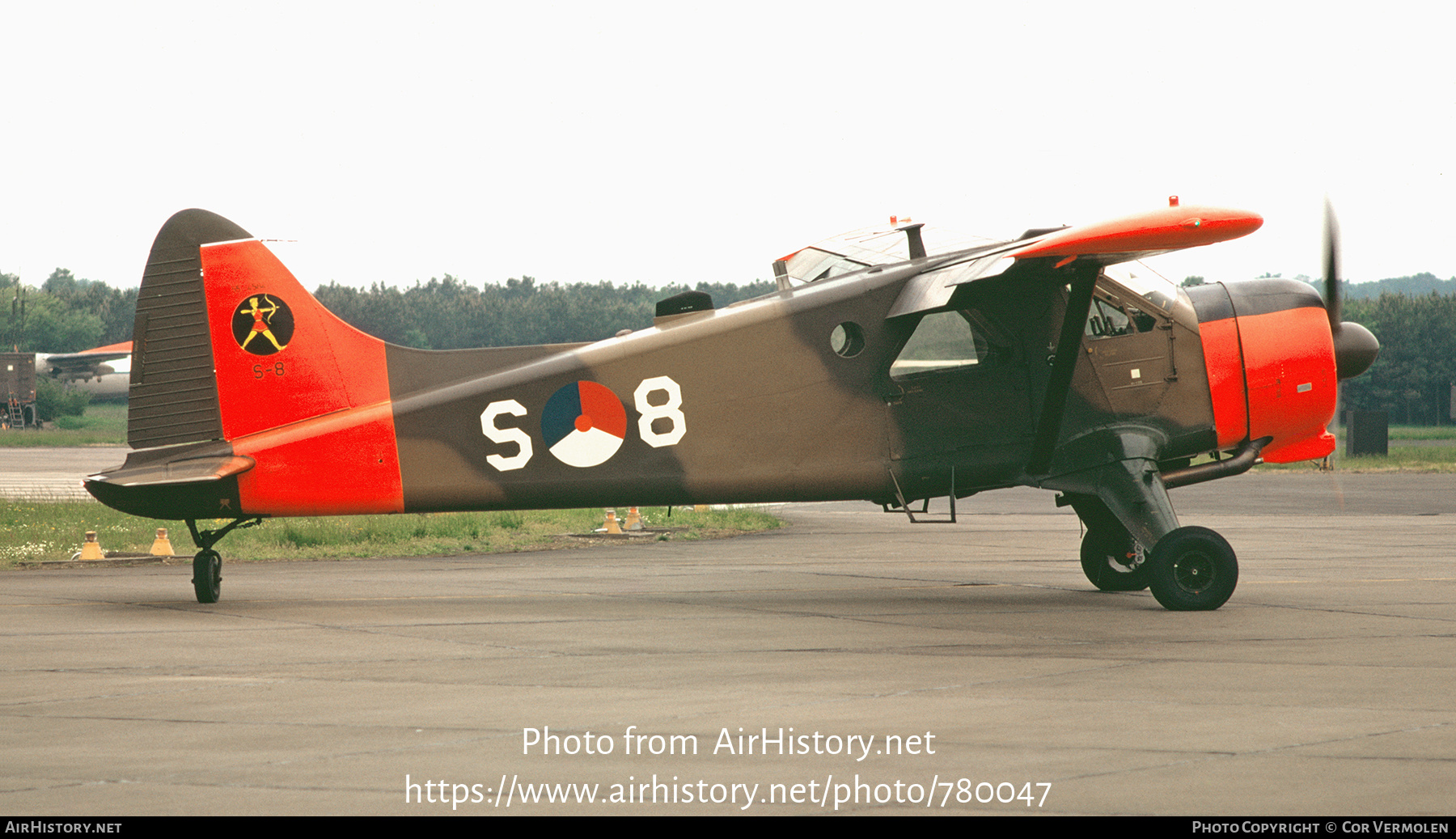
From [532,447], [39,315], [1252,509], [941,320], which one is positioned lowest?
[1252,509]

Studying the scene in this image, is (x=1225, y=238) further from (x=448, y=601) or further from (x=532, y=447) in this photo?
(x=448, y=601)

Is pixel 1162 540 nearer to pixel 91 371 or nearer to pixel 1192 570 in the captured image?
pixel 1192 570

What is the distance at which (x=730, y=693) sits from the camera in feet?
25.7

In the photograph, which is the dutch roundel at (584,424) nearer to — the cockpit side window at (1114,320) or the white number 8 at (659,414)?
the white number 8 at (659,414)

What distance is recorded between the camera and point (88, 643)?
33.2 feet

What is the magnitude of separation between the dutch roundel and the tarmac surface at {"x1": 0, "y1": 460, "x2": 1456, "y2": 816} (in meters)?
1.45

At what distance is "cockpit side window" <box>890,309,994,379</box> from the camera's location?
40.4 ft

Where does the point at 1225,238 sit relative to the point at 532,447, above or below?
above

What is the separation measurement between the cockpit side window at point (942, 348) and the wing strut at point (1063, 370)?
0.66 meters

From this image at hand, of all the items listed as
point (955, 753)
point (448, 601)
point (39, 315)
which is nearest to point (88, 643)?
point (448, 601)

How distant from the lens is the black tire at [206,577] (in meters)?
12.4

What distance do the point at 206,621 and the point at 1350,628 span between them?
9.47 m

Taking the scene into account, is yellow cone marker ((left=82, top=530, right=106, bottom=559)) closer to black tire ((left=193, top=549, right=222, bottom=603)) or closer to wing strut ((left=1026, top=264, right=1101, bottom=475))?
black tire ((left=193, top=549, right=222, bottom=603))

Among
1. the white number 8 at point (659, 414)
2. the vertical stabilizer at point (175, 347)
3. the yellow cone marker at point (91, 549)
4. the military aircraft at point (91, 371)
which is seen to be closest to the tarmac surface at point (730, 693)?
the yellow cone marker at point (91, 549)
